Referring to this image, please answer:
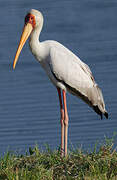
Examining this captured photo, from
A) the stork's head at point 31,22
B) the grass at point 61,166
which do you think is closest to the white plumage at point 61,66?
the stork's head at point 31,22

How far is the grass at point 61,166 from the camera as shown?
8.03m

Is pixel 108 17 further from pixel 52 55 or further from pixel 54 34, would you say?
pixel 52 55

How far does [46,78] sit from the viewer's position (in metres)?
14.0

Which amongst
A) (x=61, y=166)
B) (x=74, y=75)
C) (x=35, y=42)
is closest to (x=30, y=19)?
(x=35, y=42)

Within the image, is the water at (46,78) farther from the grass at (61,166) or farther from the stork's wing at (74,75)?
the stork's wing at (74,75)

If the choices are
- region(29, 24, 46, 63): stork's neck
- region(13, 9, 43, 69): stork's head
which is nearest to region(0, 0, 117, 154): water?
region(29, 24, 46, 63): stork's neck

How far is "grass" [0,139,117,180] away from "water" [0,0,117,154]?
0.78 meters

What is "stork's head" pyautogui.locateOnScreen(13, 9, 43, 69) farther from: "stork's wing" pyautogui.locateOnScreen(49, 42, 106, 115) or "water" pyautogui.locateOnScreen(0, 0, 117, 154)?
"water" pyautogui.locateOnScreen(0, 0, 117, 154)

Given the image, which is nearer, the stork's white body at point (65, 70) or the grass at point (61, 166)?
the grass at point (61, 166)

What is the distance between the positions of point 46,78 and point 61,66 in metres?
3.96

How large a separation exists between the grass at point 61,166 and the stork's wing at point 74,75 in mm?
1318

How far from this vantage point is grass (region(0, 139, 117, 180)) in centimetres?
803

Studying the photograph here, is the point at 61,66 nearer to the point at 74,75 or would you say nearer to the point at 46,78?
the point at 74,75

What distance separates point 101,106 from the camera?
10227 mm
